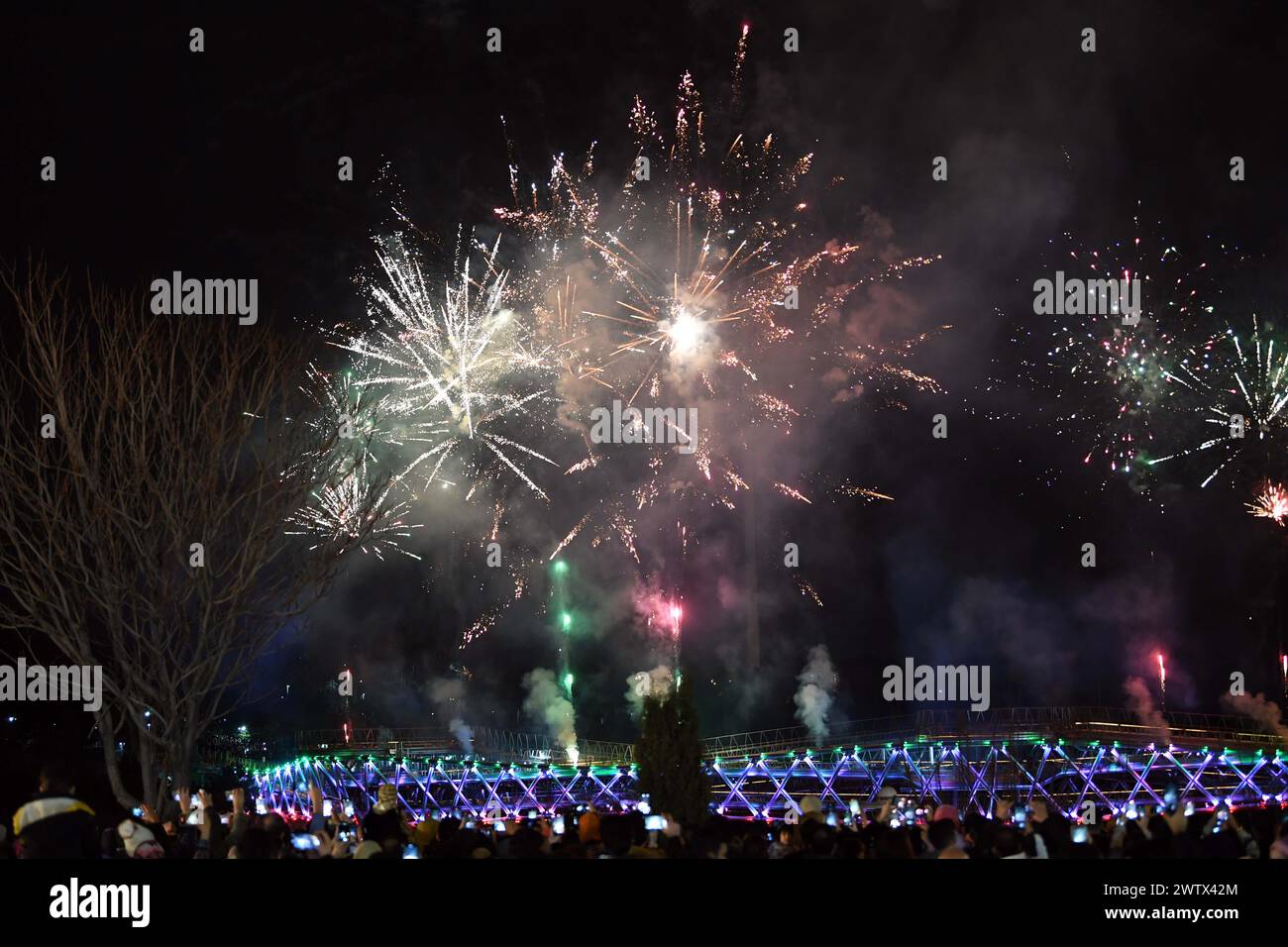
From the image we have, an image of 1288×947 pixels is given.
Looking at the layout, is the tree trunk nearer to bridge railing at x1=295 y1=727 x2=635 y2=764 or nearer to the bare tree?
the bare tree

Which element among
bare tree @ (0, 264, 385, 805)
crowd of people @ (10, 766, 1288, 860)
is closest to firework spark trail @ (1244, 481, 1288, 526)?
crowd of people @ (10, 766, 1288, 860)

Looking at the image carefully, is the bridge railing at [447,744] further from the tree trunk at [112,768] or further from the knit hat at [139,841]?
the knit hat at [139,841]

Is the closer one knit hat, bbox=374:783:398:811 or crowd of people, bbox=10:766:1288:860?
crowd of people, bbox=10:766:1288:860

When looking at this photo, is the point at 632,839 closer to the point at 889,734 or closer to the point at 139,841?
the point at 139,841

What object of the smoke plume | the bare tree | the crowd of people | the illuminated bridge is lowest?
the illuminated bridge
